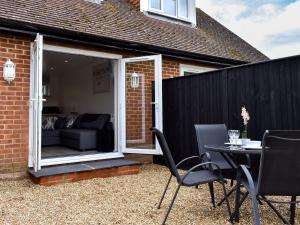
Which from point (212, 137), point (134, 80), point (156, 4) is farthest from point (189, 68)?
point (212, 137)

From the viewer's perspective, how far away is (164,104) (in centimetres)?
682

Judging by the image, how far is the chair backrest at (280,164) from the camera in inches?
97.0

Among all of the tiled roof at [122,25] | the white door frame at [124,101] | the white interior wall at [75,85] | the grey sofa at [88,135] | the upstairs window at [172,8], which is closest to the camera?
the tiled roof at [122,25]

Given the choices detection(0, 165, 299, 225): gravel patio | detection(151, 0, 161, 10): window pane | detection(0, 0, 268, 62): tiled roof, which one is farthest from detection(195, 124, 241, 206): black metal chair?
detection(151, 0, 161, 10): window pane

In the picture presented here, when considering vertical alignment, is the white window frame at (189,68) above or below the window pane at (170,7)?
below

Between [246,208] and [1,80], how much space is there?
4489 millimetres

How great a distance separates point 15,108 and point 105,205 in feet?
8.79

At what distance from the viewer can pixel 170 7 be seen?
31.0 feet

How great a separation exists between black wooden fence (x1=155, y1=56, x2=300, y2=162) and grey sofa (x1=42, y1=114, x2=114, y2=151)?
1.45 meters

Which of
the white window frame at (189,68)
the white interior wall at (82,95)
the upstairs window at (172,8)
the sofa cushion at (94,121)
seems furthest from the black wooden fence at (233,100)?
the upstairs window at (172,8)

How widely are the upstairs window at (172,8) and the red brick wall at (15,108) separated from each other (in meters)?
4.90

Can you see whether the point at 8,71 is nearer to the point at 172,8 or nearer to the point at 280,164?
the point at 280,164

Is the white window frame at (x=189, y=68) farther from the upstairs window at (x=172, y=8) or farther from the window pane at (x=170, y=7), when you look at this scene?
the window pane at (x=170, y=7)

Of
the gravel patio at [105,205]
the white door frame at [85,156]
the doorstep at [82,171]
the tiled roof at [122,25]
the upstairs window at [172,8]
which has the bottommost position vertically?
the gravel patio at [105,205]
